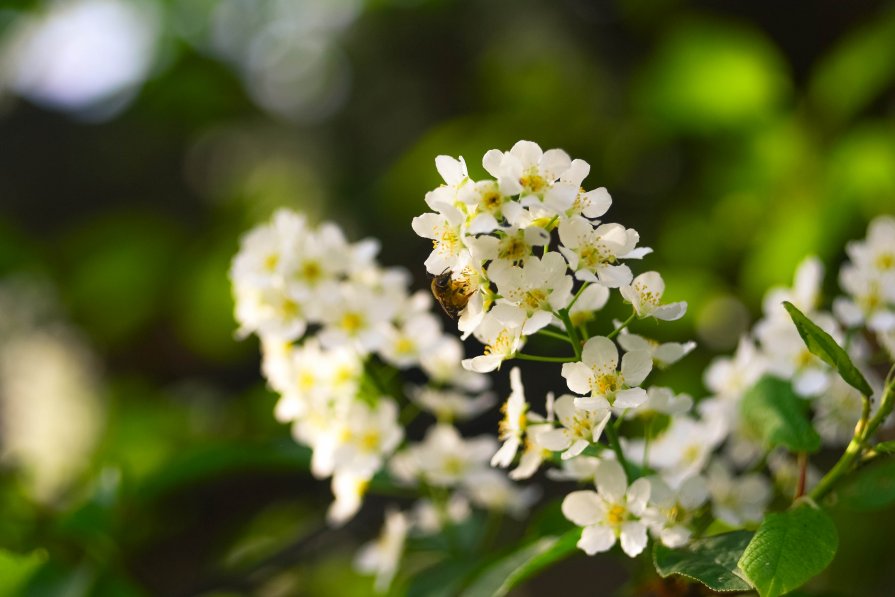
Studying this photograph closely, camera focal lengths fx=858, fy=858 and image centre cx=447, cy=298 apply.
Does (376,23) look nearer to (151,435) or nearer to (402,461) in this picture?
(151,435)

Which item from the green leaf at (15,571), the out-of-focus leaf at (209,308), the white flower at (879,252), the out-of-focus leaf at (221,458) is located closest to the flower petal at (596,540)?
the white flower at (879,252)

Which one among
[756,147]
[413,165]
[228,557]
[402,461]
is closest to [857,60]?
[756,147]

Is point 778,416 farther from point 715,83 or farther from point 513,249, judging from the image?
point 715,83

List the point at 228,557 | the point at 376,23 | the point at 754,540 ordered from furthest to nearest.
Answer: the point at 376,23
the point at 228,557
the point at 754,540

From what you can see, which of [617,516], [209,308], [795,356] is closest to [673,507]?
[617,516]

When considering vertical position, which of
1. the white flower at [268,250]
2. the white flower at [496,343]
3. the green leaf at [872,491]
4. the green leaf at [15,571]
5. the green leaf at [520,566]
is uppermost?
the white flower at [268,250]

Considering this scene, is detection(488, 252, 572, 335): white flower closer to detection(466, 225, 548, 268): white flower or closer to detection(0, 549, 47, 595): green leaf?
detection(466, 225, 548, 268): white flower

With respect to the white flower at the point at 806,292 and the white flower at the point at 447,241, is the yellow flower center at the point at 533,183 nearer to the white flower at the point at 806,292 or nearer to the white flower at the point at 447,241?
the white flower at the point at 447,241
